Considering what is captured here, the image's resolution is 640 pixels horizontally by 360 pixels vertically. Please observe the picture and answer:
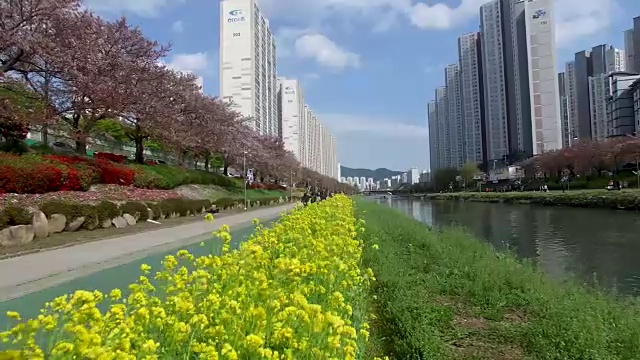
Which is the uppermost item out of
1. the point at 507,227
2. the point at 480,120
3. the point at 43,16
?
the point at 480,120

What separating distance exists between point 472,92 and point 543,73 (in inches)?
1007

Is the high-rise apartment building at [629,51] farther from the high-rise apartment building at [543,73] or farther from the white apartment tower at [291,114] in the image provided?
the white apartment tower at [291,114]

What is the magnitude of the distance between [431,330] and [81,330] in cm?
388

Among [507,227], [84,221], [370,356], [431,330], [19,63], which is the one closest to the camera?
[370,356]

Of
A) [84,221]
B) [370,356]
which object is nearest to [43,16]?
[84,221]

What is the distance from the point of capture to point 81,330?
188 cm

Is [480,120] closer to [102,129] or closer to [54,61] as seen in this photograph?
[102,129]

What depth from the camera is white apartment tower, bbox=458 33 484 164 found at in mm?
105812

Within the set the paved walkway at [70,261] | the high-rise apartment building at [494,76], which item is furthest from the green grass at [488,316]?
the high-rise apartment building at [494,76]

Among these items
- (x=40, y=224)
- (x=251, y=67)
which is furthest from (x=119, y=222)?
(x=251, y=67)

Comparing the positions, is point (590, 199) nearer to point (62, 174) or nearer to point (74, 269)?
point (62, 174)

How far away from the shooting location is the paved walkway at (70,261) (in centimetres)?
650

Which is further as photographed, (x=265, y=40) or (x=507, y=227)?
(x=265, y=40)

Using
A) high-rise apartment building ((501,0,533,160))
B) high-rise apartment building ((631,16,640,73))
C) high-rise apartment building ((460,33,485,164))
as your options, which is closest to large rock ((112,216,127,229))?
high-rise apartment building ((501,0,533,160))
